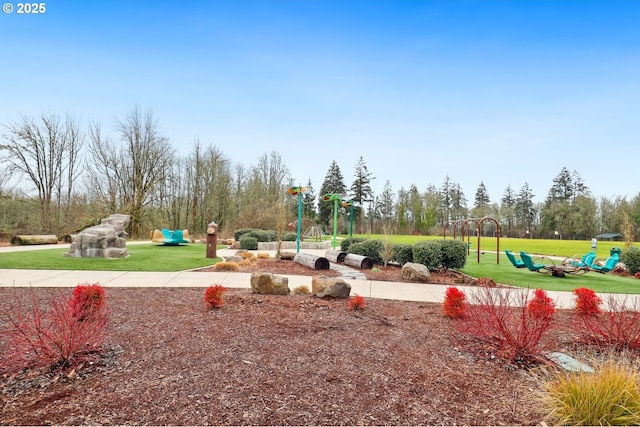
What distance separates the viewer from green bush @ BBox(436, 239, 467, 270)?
9.27 metres

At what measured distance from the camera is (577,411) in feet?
6.62

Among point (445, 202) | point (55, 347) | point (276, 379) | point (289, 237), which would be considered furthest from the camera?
point (445, 202)

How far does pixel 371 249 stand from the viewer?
36.1ft

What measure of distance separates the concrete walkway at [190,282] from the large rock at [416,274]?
13.1 inches

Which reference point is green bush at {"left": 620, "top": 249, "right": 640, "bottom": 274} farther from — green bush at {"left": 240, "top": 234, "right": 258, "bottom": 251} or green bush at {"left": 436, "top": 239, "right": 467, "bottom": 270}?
green bush at {"left": 240, "top": 234, "right": 258, "bottom": 251}

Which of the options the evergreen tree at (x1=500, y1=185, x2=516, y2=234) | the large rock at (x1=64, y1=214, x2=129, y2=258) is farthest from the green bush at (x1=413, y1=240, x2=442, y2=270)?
the evergreen tree at (x1=500, y1=185, x2=516, y2=234)

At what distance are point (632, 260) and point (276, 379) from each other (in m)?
15.1

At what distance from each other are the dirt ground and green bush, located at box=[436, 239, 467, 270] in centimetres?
537

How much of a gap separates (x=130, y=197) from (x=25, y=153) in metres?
6.60

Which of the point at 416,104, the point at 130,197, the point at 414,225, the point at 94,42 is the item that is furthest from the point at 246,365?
the point at 414,225

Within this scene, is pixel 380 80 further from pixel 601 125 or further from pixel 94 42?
pixel 94 42

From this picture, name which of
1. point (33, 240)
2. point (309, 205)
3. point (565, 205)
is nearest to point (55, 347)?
point (33, 240)

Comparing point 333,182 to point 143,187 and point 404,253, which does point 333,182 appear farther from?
point 404,253

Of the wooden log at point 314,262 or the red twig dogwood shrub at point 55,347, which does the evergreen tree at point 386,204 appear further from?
the red twig dogwood shrub at point 55,347
